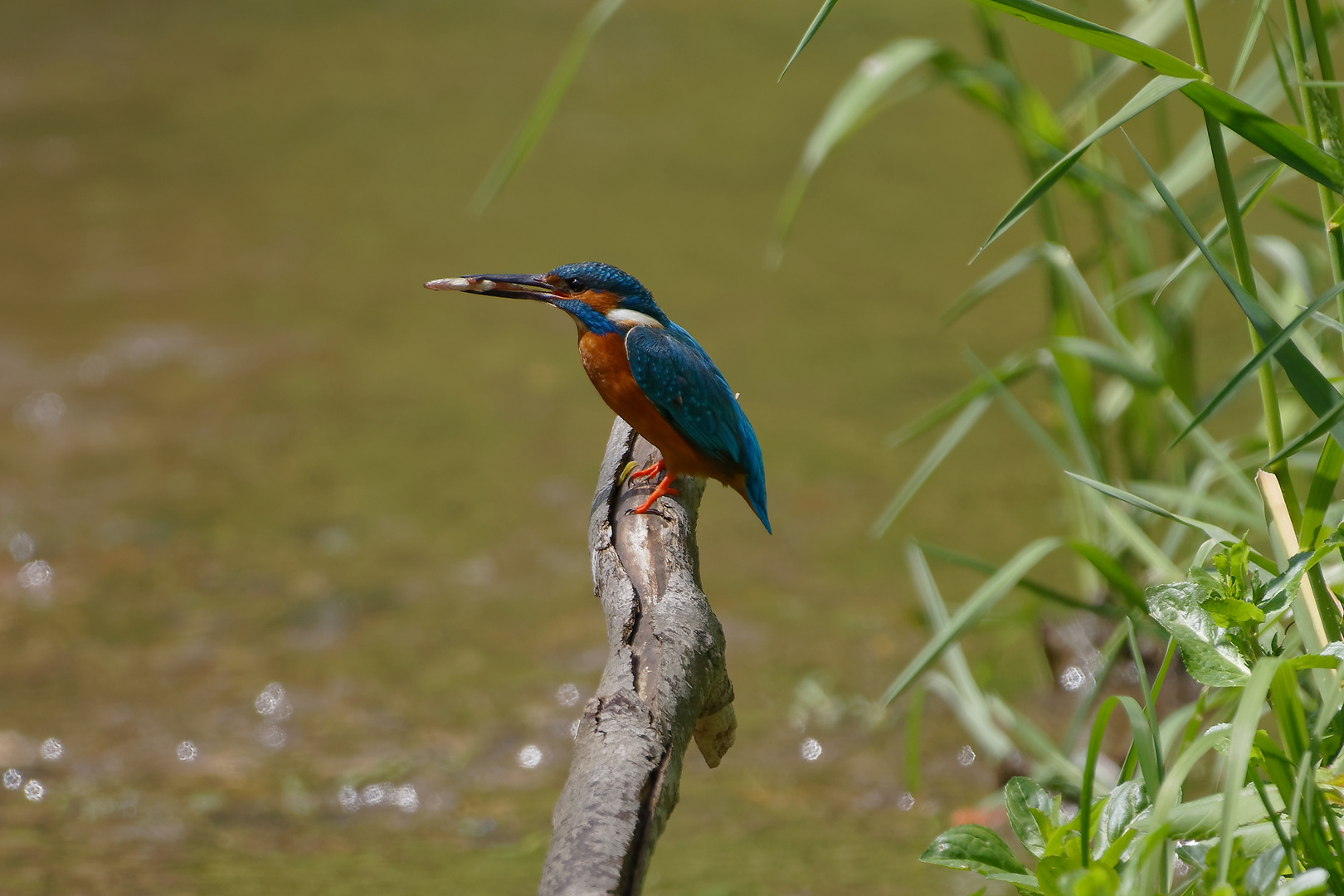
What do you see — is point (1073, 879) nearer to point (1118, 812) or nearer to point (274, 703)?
point (1118, 812)

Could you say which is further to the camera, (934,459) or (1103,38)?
(934,459)

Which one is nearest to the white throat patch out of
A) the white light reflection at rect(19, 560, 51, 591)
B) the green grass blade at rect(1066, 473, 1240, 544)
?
the green grass blade at rect(1066, 473, 1240, 544)

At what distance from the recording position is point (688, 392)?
1.65 metres

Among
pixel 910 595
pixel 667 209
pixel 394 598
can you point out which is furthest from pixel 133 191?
pixel 910 595

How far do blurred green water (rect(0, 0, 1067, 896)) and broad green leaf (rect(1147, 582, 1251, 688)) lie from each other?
4.06 feet

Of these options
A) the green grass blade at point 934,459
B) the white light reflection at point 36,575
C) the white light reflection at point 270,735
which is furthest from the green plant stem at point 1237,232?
the white light reflection at point 36,575

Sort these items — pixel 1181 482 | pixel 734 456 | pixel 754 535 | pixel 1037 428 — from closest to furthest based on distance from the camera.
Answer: pixel 734 456
pixel 1037 428
pixel 1181 482
pixel 754 535

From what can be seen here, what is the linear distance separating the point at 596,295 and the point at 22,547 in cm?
233

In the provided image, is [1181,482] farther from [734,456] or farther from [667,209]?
[667,209]

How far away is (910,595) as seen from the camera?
313 centimetres

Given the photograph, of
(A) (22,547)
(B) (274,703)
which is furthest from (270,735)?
(A) (22,547)

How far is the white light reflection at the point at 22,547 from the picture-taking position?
329 cm

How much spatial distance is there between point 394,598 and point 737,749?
1.03 metres

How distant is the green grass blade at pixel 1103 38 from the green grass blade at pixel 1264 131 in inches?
0.8
